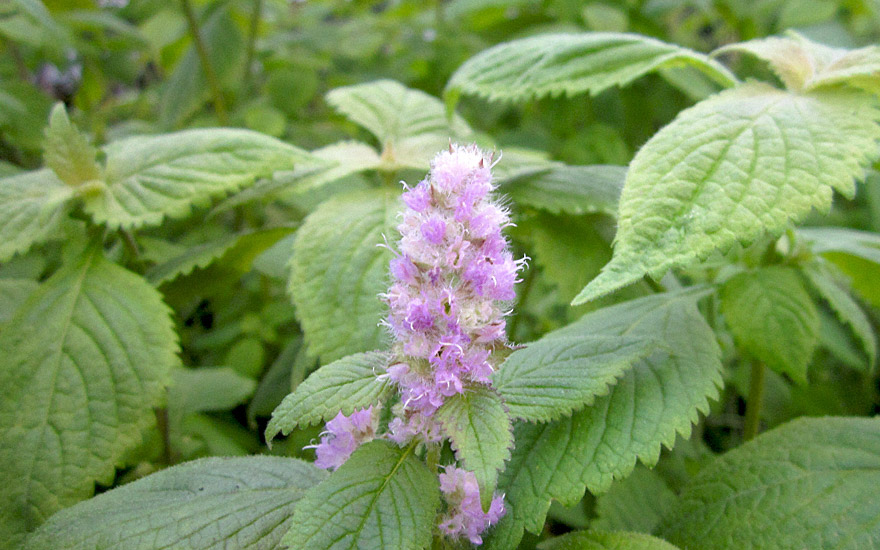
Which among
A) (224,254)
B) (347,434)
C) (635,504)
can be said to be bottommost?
(635,504)

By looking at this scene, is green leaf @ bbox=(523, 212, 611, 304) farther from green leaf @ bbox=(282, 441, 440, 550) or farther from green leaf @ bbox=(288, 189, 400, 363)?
green leaf @ bbox=(282, 441, 440, 550)

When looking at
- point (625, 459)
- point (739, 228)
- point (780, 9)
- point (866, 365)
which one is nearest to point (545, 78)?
point (739, 228)

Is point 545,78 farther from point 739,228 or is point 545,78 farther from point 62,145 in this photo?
point 62,145

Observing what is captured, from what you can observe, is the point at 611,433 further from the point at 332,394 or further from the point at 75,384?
the point at 75,384

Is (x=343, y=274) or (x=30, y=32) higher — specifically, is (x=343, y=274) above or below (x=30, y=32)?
below

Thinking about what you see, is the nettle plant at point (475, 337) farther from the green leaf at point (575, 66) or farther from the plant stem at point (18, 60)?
the plant stem at point (18, 60)

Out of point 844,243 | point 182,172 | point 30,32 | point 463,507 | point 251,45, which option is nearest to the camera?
point 463,507

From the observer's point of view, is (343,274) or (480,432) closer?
(480,432)

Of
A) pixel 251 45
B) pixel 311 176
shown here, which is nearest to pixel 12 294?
pixel 311 176
